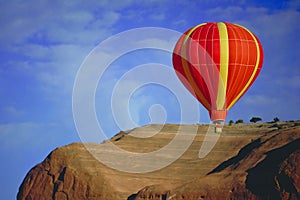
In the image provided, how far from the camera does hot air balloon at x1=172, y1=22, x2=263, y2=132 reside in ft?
237

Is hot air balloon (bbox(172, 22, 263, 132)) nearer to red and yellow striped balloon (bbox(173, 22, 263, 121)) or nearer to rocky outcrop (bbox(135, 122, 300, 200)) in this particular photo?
red and yellow striped balloon (bbox(173, 22, 263, 121))

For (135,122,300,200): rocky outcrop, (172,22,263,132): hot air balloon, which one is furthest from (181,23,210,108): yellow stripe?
(135,122,300,200): rocky outcrop

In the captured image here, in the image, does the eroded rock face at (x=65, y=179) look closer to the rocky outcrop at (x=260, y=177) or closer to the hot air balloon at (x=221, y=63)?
the rocky outcrop at (x=260, y=177)

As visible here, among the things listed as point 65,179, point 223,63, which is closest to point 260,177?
point 223,63

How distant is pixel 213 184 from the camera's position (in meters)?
72.3

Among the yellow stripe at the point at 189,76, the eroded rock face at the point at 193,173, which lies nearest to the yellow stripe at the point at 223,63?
the yellow stripe at the point at 189,76

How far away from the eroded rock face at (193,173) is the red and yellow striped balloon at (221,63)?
22.7ft

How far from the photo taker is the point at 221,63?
7244cm

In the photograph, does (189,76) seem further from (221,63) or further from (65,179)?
(65,179)

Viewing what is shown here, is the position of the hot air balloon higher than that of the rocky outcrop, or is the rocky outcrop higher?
the hot air balloon

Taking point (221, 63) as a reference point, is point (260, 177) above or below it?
below

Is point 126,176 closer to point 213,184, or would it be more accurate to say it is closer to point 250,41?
point 213,184

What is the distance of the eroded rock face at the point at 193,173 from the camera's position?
67.8 m

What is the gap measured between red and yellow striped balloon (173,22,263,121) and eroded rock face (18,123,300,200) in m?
6.92
